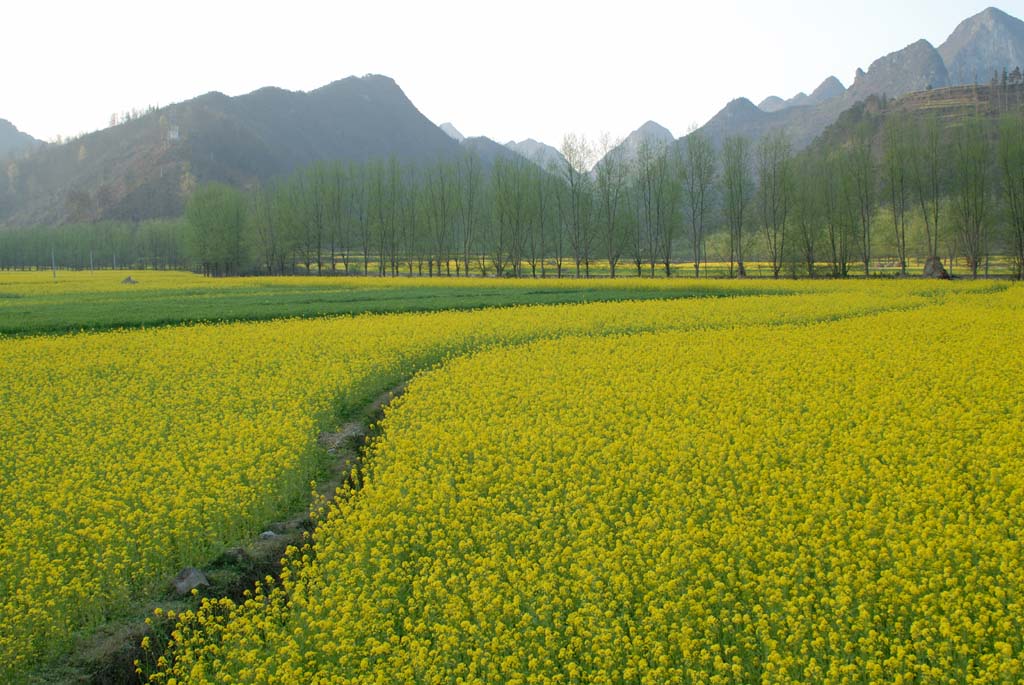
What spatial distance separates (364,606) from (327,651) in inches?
24.8

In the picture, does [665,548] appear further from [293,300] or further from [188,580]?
[293,300]

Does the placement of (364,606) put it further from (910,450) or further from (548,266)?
(548,266)

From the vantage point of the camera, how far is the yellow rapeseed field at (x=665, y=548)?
5598mm

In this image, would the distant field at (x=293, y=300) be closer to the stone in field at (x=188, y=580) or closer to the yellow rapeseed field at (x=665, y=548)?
the yellow rapeseed field at (x=665, y=548)

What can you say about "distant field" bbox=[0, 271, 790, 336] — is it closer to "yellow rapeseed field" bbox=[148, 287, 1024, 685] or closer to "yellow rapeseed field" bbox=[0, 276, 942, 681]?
"yellow rapeseed field" bbox=[0, 276, 942, 681]

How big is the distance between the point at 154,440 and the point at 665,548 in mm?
8771

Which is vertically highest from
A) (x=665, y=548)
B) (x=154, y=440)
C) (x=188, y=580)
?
(x=154, y=440)

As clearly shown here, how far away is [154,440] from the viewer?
38.2 feet

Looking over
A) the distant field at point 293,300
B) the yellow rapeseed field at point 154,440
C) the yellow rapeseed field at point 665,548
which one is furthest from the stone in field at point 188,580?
the distant field at point 293,300

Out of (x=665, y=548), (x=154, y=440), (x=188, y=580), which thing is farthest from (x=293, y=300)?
(x=665, y=548)

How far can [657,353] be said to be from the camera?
1894 centimetres

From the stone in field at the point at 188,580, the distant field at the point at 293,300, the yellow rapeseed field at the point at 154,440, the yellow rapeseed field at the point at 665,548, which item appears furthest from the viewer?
the distant field at the point at 293,300

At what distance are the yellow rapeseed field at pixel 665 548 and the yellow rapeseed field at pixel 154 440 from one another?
0.80 m

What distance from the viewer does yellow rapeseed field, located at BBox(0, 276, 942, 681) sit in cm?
755
